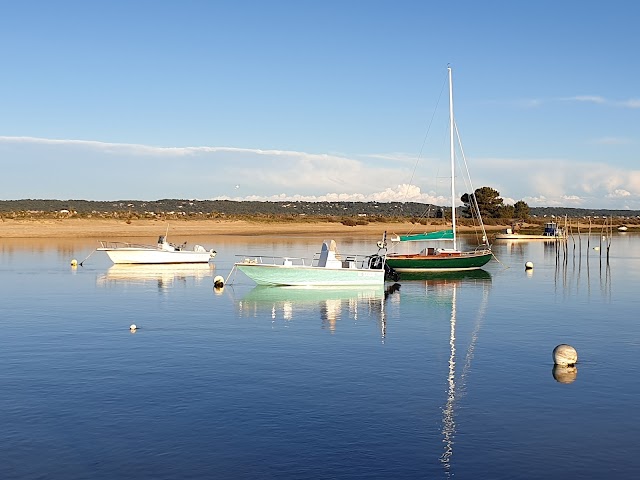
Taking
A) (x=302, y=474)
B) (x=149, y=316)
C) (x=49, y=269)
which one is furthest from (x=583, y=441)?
(x=49, y=269)

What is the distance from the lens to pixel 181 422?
1658 cm

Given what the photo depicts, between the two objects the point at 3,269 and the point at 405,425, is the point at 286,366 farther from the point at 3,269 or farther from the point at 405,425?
the point at 3,269

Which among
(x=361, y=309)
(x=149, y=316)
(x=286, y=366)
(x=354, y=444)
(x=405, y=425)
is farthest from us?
(x=361, y=309)

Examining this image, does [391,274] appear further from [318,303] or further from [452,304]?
[318,303]

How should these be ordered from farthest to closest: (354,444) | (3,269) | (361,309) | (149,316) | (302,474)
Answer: (3,269) → (361,309) → (149,316) → (354,444) → (302,474)

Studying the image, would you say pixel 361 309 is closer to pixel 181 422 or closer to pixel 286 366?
pixel 286 366

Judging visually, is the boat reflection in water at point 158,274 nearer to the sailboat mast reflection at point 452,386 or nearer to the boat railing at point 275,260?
the boat railing at point 275,260

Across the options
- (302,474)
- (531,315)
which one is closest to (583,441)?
(302,474)

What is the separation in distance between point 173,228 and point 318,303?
8235 centimetres

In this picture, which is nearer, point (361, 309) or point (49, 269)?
point (361, 309)

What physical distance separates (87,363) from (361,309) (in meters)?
15.8

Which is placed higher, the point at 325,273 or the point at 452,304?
the point at 325,273

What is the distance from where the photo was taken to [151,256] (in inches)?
2506

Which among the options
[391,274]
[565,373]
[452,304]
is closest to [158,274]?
[391,274]
